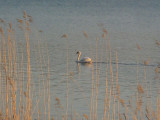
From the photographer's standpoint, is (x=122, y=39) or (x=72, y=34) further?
(x=72, y=34)

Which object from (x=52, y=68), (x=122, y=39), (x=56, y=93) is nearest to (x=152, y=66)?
(x=52, y=68)

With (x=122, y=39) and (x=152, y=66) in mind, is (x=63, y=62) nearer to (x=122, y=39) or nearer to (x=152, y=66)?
(x=152, y=66)

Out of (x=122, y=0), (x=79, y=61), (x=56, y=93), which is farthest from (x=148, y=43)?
(x=122, y=0)

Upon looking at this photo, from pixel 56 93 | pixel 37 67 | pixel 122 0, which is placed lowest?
pixel 56 93

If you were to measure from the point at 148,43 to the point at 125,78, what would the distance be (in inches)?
319

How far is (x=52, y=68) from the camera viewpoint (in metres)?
12.8

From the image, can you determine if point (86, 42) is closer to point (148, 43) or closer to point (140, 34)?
point (148, 43)

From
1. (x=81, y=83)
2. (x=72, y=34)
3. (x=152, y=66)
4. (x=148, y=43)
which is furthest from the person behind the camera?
(x=72, y=34)

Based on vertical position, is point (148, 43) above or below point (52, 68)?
above

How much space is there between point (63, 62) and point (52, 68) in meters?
1.38

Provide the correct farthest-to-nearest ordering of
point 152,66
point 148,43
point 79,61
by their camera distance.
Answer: point 148,43 < point 79,61 < point 152,66

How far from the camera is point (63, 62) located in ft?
46.2

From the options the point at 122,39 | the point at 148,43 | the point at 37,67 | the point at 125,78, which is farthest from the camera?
the point at 122,39

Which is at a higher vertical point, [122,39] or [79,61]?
[122,39]
